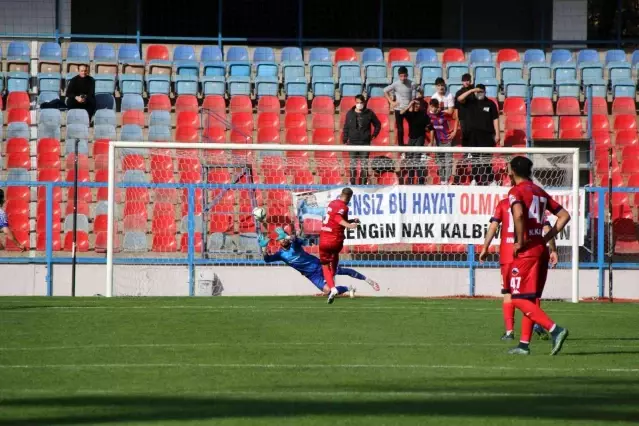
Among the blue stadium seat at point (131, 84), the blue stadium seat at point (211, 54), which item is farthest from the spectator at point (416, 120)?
the blue stadium seat at point (211, 54)

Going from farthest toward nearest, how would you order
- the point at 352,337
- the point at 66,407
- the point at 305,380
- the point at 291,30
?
the point at 291,30, the point at 352,337, the point at 305,380, the point at 66,407

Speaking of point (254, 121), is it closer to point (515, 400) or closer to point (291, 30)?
point (291, 30)

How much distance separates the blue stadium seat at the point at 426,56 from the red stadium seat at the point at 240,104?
4.32 metres

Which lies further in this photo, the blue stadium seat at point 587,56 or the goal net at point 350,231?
the blue stadium seat at point 587,56

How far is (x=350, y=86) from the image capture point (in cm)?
2620

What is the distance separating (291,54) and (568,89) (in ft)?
19.5

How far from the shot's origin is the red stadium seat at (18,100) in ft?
82.4

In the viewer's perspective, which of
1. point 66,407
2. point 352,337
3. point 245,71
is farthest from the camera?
point 245,71

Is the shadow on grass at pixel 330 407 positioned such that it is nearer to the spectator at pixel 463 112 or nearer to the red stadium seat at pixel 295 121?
the spectator at pixel 463 112

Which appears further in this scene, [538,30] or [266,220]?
[538,30]

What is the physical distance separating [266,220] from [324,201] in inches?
40.7

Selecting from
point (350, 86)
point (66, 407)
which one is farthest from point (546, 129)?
point (66, 407)

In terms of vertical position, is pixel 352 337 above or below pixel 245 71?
below

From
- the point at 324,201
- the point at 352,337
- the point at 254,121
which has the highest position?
the point at 254,121
